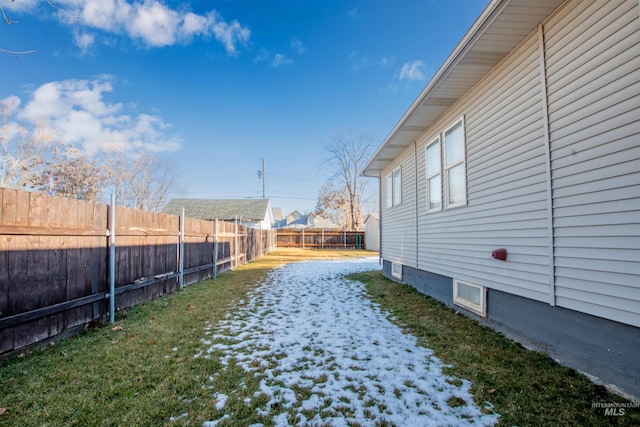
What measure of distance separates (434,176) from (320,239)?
65.6 feet

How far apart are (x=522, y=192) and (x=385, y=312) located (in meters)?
2.75

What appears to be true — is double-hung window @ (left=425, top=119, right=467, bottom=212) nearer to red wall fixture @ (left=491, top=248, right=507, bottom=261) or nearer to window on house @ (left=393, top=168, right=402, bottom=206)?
red wall fixture @ (left=491, top=248, right=507, bottom=261)

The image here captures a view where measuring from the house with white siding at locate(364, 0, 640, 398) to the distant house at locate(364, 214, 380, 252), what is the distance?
16980 mm

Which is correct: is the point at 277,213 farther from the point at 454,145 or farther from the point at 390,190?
the point at 454,145

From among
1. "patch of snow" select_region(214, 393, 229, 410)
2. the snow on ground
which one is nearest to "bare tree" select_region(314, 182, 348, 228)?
the snow on ground

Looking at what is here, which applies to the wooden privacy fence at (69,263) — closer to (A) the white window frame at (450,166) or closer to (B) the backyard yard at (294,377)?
(B) the backyard yard at (294,377)

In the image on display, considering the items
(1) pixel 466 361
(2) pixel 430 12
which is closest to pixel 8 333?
(1) pixel 466 361

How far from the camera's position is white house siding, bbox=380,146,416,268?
6.77 meters

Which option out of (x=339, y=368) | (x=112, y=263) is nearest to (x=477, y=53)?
(x=339, y=368)

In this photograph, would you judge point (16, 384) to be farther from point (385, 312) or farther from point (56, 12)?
point (385, 312)

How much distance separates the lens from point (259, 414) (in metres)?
2.05

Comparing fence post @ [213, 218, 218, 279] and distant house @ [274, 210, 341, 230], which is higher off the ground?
distant house @ [274, 210, 341, 230]

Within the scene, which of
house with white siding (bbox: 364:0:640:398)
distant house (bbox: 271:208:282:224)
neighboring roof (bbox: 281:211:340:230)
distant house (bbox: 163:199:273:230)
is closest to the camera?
house with white siding (bbox: 364:0:640:398)

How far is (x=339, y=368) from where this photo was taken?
9.27 feet
